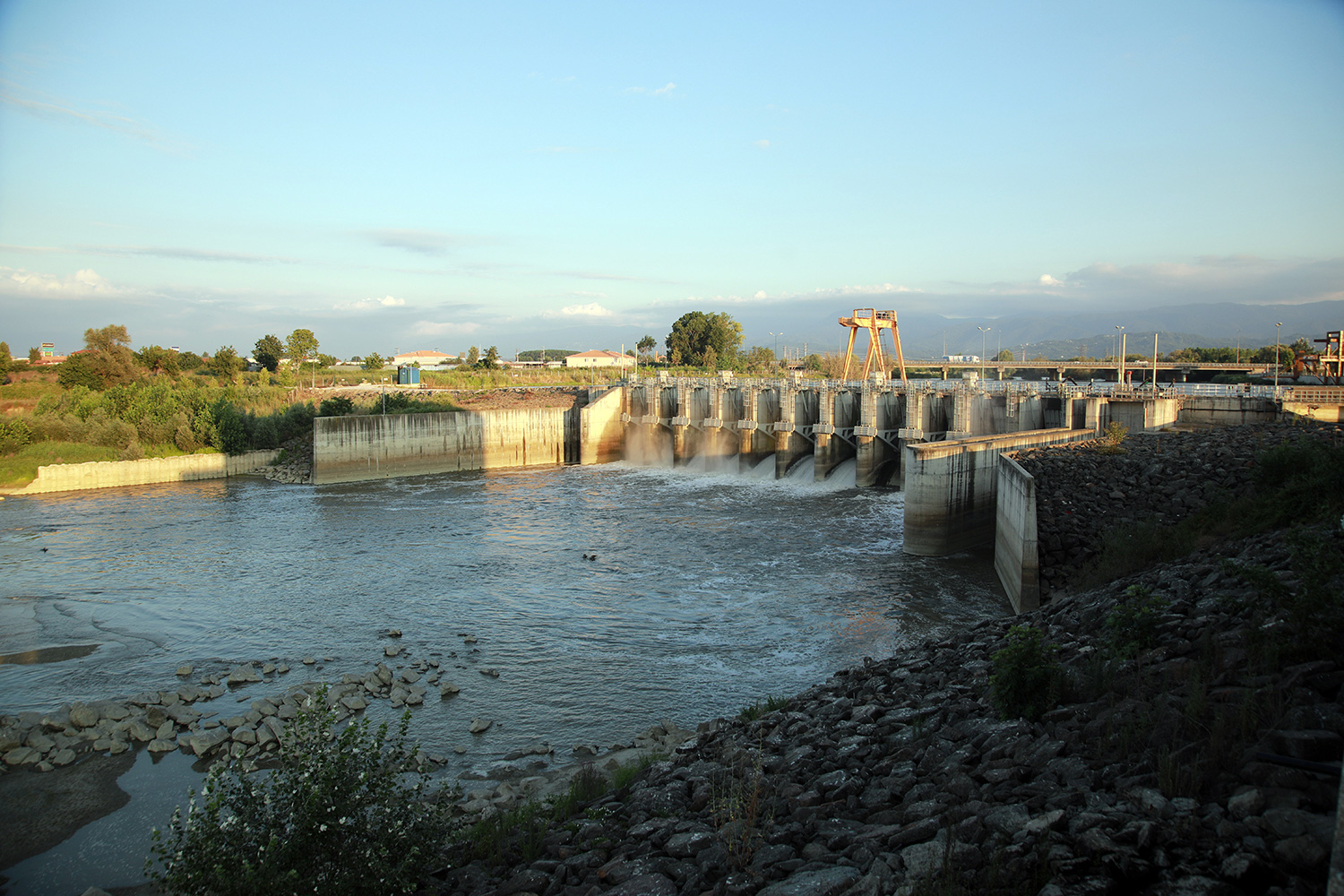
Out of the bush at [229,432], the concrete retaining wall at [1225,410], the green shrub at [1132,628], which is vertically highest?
the concrete retaining wall at [1225,410]

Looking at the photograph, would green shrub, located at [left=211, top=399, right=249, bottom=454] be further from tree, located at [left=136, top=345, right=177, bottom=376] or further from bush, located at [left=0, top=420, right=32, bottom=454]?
tree, located at [left=136, top=345, right=177, bottom=376]

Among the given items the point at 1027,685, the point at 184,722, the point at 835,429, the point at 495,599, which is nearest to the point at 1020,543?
the point at 1027,685

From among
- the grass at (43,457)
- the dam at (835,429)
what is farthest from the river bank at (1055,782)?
the grass at (43,457)

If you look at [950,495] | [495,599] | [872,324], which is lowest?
[495,599]

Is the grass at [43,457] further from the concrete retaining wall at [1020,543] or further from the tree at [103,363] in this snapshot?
the concrete retaining wall at [1020,543]

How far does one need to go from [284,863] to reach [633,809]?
3.61 m

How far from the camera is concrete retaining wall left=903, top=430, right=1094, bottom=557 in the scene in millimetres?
21906

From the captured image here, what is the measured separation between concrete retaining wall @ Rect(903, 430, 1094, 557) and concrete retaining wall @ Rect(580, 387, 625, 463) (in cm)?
2810

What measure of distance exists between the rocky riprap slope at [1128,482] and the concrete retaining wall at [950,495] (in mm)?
1179

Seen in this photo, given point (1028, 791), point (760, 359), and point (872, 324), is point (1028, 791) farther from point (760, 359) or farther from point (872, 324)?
point (760, 359)

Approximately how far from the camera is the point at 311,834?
5949 millimetres

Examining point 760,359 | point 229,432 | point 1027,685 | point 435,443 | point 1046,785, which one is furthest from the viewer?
point 760,359

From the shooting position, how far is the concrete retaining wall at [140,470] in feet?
116

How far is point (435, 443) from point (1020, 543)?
Answer: 3391 cm
